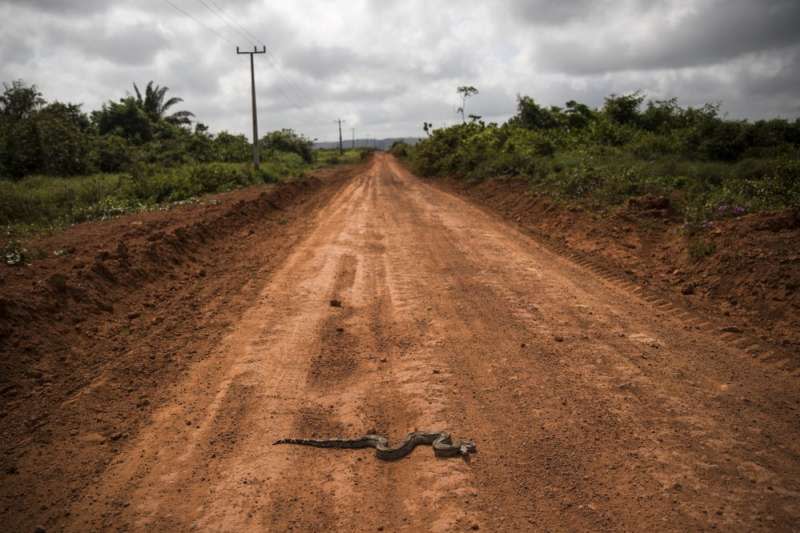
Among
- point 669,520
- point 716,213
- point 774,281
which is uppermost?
point 716,213

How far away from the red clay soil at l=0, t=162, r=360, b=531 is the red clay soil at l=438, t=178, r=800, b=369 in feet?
18.4

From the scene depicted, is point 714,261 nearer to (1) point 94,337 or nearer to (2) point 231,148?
(1) point 94,337

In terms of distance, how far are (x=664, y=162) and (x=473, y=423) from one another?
35.5ft

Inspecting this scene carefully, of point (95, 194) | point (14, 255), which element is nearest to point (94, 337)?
point (14, 255)

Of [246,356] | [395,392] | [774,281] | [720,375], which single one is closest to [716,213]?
[774,281]

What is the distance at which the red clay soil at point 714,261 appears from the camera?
5469mm

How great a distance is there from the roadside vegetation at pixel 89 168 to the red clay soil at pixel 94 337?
3.69 meters

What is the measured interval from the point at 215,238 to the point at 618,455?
8926 millimetres

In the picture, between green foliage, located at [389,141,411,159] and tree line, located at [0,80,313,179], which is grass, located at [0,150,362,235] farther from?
green foliage, located at [389,141,411,159]

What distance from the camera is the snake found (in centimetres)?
346

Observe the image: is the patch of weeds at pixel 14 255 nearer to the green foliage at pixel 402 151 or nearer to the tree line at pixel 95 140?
the tree line at pixel 95 140

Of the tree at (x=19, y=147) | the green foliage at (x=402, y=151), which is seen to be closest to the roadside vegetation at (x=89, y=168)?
the tree at (x=19, y=147)

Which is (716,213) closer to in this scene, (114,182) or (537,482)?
(537,482)

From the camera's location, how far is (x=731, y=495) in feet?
9.97
